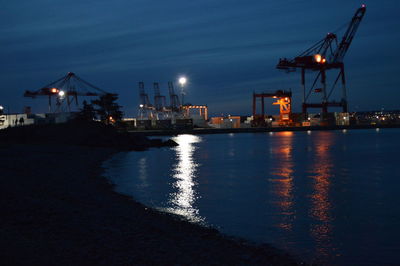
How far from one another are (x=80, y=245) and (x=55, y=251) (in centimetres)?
52

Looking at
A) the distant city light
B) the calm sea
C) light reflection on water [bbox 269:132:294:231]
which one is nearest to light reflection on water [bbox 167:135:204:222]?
the calm sea

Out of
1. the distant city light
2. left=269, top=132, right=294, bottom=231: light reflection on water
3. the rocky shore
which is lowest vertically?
left=269, top=132, right=294, bottom=231: light reflection on water

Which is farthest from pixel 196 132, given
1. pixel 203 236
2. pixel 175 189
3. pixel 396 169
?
pixel 203 236

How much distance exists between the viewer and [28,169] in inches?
663

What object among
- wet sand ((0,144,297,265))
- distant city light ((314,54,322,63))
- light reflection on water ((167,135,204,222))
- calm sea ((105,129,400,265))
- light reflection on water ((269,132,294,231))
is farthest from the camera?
distant city light ((314,54,322,63))

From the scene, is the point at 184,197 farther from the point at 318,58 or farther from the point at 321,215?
the point at 318,58

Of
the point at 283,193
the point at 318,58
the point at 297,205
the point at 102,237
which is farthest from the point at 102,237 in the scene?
the point at 318,58

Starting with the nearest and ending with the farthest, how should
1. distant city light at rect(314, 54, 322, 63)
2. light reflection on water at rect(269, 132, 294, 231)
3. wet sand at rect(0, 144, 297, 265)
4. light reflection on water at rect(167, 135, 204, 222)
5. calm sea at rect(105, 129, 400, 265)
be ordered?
wet sand at rect(0, 144, 297, 265) < calm sea at rect(105, 129, 400, 265) < light reflection on water at rect(269, 132, 294, 231) < light reflection on water at rect(167, 135, 204, 222) < distant city light at rect(314, 54, 322, 63)

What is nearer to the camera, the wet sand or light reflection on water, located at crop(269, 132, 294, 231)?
the wet sand

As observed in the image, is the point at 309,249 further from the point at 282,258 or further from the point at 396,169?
the point at 396,169

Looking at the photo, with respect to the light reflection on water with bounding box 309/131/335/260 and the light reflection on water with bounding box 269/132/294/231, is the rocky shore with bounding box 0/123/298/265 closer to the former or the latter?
the light reflection on water with bounding box 309/131/335/260

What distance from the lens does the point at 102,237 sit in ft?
21.7

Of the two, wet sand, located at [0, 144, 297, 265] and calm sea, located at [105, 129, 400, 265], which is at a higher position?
wet sand, located at [0, 144, 297, 265]

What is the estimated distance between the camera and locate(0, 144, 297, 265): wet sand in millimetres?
5465
